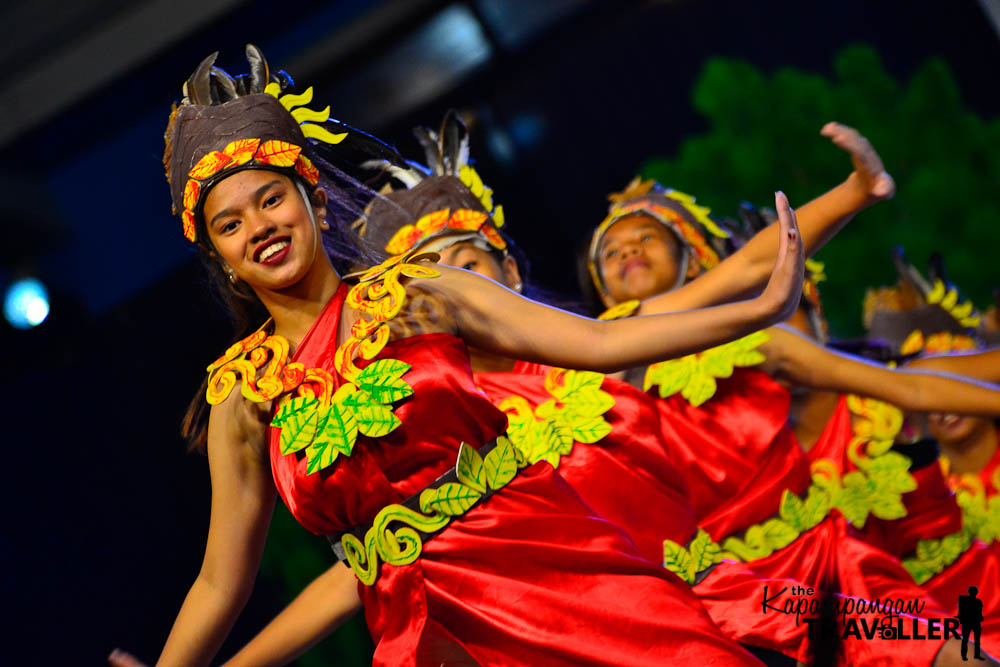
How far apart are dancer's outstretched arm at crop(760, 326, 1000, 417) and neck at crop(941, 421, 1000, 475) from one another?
944 millimetres

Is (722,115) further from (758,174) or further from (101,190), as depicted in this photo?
(101,190)

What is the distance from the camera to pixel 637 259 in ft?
9.80

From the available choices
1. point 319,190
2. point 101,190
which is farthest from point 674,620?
point 101,190

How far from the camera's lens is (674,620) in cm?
166

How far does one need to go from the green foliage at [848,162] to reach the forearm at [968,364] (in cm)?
243

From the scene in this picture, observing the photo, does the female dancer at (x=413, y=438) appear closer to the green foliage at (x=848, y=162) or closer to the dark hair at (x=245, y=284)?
the dark hair at (x=245, y=284)

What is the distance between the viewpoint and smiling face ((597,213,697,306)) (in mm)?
2967

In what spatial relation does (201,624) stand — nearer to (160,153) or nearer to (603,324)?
(603,324)

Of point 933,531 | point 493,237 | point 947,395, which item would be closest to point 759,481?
point 947,395

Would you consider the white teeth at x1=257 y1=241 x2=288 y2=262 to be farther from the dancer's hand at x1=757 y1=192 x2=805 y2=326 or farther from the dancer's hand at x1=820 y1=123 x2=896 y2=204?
the dancer's hand at x1=820 y1=123 x2=896 y2=204

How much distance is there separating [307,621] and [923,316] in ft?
8.78

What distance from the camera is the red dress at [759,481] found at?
256 centimetres

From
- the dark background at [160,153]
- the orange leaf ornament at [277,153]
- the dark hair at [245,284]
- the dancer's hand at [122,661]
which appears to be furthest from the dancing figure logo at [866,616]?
the dark background at [160,153]

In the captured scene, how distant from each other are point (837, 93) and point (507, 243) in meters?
3.36
